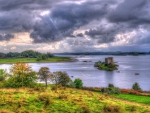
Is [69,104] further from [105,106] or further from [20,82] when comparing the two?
[20,82]

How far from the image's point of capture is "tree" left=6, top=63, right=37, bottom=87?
37.3 m

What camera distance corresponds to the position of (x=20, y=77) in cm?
3759

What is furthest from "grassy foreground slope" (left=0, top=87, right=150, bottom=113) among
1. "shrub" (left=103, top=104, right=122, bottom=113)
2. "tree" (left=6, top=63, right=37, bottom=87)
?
"tree" (left=6, top=63, right=37, bottom=87)

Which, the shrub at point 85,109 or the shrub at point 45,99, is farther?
the shrub at point 45,99

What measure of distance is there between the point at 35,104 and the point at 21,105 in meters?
1.09

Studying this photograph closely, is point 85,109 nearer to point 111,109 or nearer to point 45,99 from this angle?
point 111,109

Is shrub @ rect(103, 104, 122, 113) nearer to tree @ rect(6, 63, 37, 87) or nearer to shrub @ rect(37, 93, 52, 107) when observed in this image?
shrub @ rect(37, 93, 52, 107)

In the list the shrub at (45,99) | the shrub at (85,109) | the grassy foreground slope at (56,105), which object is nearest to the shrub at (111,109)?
the grassy foreground slope at (56,105)

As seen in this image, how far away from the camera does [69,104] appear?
15789 millimetres

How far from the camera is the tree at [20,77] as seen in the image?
3731 centimetres

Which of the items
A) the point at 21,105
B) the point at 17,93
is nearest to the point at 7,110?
the point at 21,105

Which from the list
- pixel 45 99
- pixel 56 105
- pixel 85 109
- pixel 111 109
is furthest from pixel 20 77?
pixel 111 109

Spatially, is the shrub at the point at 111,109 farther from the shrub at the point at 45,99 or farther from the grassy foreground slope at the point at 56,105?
the shrub at the point at 45,99

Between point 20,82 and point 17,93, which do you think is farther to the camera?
point 20,82
